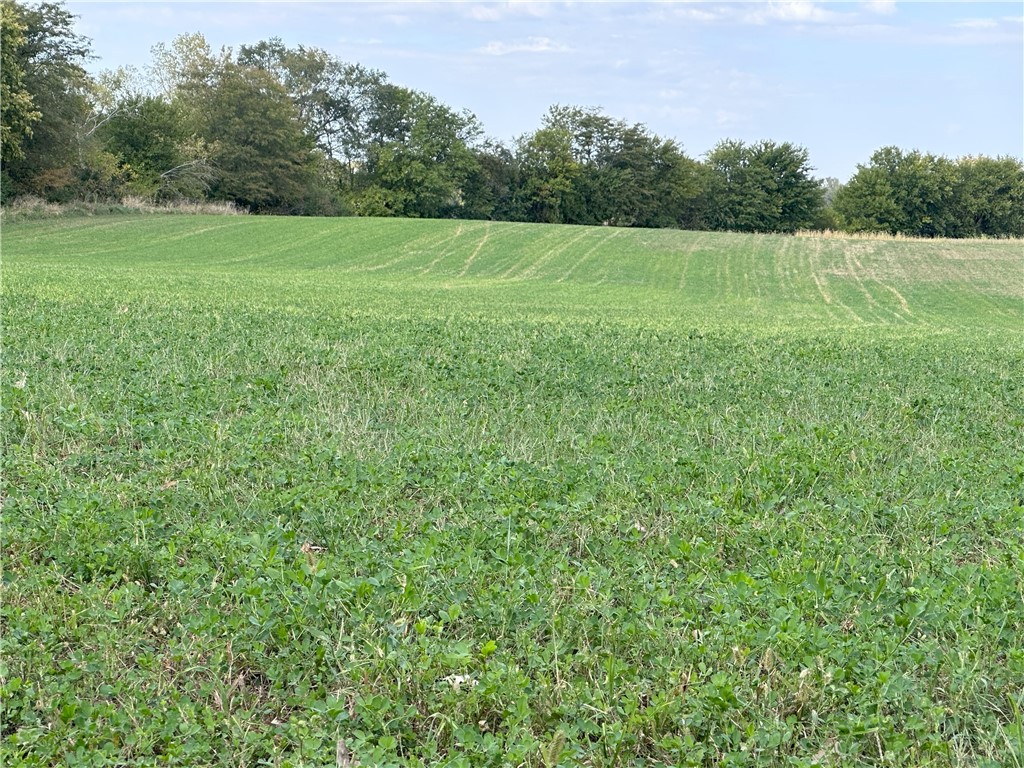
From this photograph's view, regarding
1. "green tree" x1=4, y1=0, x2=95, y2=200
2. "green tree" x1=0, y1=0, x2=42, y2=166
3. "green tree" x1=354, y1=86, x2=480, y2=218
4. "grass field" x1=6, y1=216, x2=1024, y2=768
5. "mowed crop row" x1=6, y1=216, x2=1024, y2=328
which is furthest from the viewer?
Answer: "green tree" x1=354, y1=86, x2=480, y2=218

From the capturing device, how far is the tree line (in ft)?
235

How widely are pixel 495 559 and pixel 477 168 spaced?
262 feet

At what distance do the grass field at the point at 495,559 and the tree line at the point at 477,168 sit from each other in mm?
63471

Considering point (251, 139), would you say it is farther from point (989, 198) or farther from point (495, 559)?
point (495, 559)

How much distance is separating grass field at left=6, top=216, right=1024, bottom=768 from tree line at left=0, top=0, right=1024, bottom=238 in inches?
2499

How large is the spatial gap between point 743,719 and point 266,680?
1.94 metres

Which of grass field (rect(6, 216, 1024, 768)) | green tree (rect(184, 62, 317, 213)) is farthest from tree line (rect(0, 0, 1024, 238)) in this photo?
grass field (rect(6, 216, 1024, 768))

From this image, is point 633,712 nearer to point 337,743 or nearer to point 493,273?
point 337,743

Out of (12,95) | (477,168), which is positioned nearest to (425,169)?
(477,168)

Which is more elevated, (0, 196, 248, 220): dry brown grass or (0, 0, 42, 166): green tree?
(0, 0, 42, 166): green tree

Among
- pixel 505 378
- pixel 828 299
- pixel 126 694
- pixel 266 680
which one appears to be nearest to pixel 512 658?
pixel 266 680

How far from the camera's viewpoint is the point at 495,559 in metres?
4.43

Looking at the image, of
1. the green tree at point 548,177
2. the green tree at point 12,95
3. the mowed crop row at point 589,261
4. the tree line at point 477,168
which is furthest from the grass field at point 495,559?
the green tree at point 548,177

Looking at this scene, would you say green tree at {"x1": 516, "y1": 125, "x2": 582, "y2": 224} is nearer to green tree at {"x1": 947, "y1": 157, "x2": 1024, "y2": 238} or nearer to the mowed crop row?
the mowed crop row
